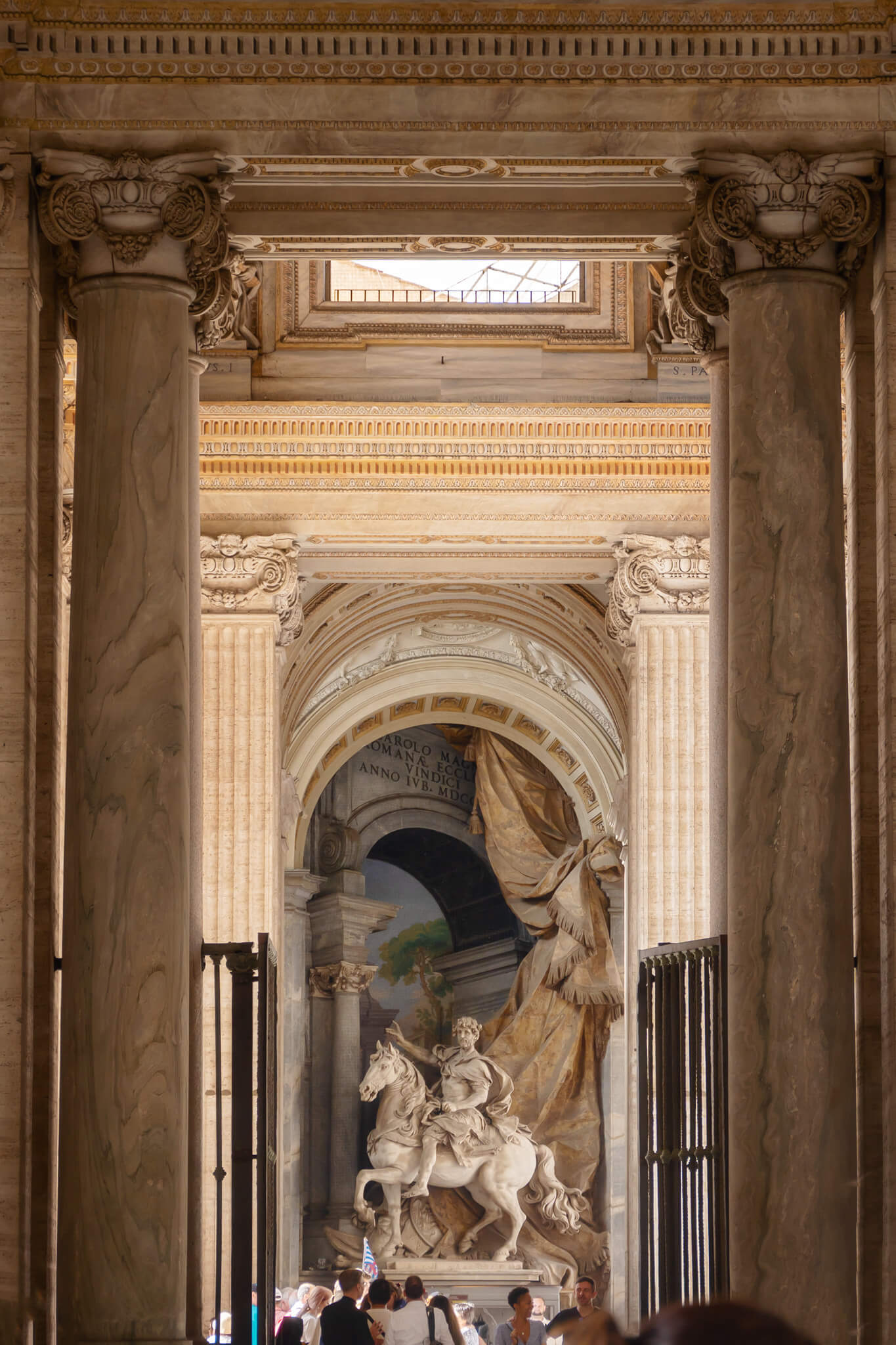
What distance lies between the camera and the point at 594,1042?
77.9 feet

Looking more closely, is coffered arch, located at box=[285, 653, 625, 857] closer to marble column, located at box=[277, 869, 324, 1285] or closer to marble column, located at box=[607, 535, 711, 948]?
marble column, located at box=[277, 869, 324, 1285]

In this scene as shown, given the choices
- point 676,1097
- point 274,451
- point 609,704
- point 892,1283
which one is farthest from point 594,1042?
point 892,1283

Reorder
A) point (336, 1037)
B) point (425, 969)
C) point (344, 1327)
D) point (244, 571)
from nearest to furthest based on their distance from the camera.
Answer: point (344, 1327), point (244, 571), point (336, 1037), point (425, 969)

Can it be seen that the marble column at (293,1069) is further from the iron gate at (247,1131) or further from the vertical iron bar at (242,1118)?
the vertical iron bar at (242,1118)

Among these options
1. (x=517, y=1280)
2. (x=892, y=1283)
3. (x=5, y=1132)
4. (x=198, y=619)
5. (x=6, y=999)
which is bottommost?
(x=517, y=1280)

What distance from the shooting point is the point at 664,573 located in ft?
54.9

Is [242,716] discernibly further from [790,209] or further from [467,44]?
[790,209]

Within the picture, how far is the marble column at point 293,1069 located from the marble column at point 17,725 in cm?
1365

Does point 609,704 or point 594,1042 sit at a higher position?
point 609,704

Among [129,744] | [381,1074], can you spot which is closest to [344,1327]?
[129,744]

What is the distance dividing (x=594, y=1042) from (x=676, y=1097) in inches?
539

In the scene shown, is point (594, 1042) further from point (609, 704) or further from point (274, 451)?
point (274, 451)

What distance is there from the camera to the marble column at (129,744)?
8.52 m

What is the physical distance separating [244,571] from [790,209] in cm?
808
